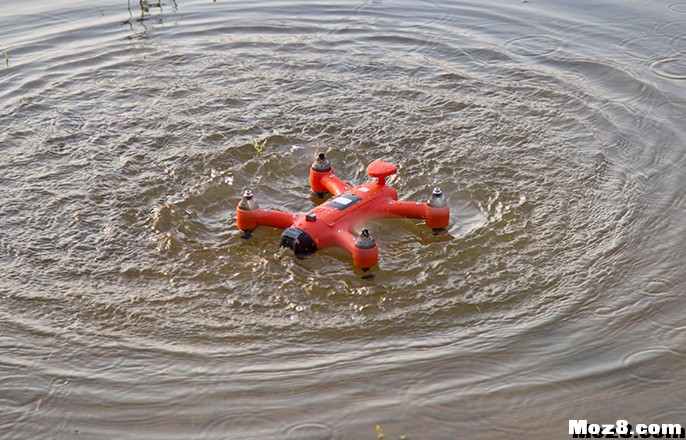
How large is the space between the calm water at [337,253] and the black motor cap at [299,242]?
0.10 metres

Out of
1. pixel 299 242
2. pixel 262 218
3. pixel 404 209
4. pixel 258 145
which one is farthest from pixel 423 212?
pixel 258 145

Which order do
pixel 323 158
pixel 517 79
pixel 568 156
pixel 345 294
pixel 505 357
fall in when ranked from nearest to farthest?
pixel 505 357
pixel 345 294
pixel 323 158
pixel 568 156
pixel 517 79

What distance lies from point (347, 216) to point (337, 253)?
29 cm

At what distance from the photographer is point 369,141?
7559 millimetres

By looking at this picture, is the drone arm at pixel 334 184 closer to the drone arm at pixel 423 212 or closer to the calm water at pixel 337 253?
the calm water at pixel 337 253

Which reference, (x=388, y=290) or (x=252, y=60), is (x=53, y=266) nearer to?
(x=388, y=290)

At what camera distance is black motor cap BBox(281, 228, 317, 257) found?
5777 millimetres

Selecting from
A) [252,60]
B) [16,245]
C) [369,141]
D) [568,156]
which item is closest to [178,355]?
[16,245]

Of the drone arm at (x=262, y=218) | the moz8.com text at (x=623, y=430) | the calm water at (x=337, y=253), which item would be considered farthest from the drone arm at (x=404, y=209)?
the moz8.com text at (x=623, y=430)

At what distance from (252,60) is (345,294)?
4.53 metres

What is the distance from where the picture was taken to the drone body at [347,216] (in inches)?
227

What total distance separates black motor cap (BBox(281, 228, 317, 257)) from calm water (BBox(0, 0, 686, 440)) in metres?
0.10

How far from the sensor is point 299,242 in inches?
227

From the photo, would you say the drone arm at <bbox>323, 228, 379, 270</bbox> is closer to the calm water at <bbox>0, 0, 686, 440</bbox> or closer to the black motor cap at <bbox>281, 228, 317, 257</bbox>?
the calm water at <bbox>0, 0, 686, 440</bbox>
